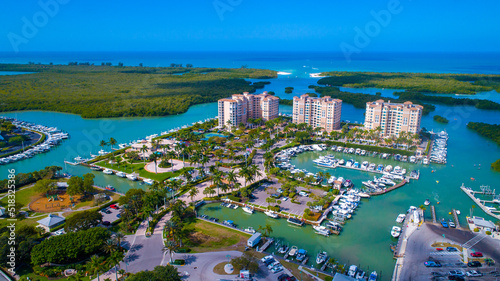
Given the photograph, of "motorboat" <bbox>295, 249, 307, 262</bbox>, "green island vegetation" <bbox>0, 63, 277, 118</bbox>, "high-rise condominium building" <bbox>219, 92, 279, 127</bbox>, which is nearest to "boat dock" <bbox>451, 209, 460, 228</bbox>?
"motorboat" <bbox>295, 249, 307, 262</bbox>

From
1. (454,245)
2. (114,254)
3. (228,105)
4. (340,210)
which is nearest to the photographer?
(114,254)

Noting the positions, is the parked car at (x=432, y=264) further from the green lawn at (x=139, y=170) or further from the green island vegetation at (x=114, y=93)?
the green island vegetation at (x=114, y=93)

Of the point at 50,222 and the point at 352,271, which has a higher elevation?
the point at 50,222

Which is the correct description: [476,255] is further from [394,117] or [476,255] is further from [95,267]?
[394,117]

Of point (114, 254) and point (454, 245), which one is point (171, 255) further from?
point (454, 245)

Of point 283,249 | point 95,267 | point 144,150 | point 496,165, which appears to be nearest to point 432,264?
point 283,249

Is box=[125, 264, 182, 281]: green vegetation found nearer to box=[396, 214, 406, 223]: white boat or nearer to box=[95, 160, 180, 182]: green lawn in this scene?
box=[95, 160, 180, 182]: green lawn

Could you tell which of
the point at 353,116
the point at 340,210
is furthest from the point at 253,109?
the point at 340,210
